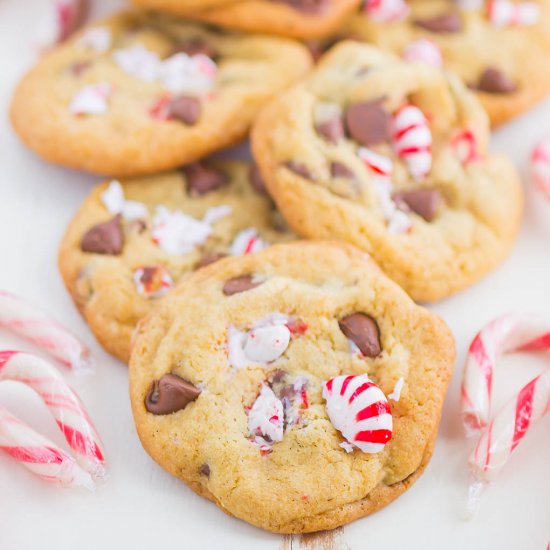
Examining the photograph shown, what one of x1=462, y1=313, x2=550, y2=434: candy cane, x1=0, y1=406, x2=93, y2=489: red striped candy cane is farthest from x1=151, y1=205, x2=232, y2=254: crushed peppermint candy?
x1=462, y1=313, x2=550, y2=434: candy cane

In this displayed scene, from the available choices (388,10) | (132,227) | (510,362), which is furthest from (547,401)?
(388,10)

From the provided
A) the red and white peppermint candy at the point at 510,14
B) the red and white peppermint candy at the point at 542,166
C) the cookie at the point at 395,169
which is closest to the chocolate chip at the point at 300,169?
the cookie at the point at 395,169

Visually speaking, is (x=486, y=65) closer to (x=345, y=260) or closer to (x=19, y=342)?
(x=345, y=260)

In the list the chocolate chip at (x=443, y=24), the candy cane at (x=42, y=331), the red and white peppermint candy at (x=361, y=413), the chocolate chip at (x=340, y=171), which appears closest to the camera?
the red and white peppermint candy at (x=361, y=413)

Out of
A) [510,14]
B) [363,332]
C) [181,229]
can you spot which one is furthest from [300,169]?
[510,14]

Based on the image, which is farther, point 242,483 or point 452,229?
point 452,229

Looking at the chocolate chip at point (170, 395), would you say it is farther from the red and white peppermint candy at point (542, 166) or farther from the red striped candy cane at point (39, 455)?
the red and white peppermint candy at point (542, 166)

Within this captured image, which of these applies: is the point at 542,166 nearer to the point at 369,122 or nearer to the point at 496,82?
the point at 496,82

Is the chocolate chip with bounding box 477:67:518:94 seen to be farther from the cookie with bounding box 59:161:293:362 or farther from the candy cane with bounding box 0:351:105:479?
the candy cane with bounding box 0:351:105:479
